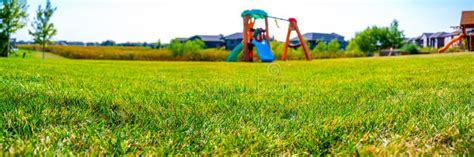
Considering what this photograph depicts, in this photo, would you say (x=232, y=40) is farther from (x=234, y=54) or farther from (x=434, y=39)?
(x=234, y=54)

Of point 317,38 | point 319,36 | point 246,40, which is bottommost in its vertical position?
point 246,40

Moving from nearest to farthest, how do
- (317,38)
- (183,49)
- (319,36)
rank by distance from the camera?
(183,49) < (317,38) < (319,36)

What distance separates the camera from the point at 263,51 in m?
21.8

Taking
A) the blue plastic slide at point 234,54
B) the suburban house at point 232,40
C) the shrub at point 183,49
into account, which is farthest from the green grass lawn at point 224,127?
the suburban house at point 232,40

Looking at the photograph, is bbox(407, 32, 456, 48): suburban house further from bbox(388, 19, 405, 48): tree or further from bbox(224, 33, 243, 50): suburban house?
bbox(224, 33, 243, 50): suburban house

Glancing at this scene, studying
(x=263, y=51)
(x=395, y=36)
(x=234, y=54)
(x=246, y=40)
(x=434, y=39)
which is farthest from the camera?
(x=434, y=39)

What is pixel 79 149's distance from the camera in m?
1.27

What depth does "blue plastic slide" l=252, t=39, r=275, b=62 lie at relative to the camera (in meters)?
21.0

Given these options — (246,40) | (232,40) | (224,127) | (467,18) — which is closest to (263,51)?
(246,40)

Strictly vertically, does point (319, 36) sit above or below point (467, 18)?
above

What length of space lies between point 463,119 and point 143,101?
1.72 m

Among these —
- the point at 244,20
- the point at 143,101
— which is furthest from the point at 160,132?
the point at 244,20

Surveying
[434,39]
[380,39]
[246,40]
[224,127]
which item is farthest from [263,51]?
[434,39]

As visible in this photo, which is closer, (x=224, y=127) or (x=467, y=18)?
(x=224, y=127)
